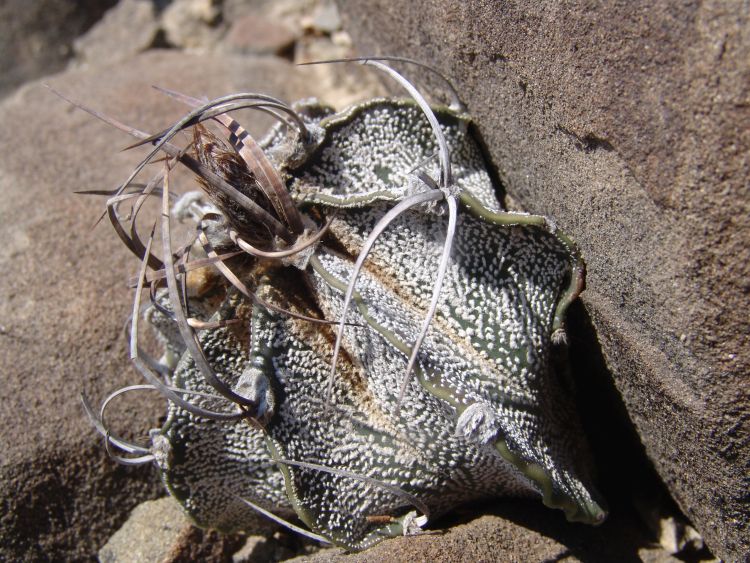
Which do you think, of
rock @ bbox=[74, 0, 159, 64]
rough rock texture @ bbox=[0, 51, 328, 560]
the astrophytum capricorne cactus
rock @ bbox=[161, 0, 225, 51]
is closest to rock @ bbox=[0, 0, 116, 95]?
rock @ bbox=[74, 0, 159, 64]

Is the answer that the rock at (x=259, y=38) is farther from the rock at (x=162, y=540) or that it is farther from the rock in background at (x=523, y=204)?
the rock at (x=162, y=540)

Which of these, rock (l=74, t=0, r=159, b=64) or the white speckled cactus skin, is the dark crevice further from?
rock (l=74, t=0, r=159, b=64)

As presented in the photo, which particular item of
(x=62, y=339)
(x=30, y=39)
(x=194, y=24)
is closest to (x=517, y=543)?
(x=62, y=339)

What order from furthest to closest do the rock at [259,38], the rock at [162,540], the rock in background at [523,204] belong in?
1. the rock at [259,38]
2. the rock at [162,540]
3. the rock in background at [523,204]

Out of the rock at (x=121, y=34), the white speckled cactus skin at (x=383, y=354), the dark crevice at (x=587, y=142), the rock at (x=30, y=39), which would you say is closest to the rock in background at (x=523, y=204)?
the dark crevice at (x=587, y=142)

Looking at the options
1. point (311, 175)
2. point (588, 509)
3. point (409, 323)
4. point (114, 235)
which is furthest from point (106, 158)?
point (588, 509)

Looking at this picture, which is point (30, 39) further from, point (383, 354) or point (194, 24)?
point (383, 354)
